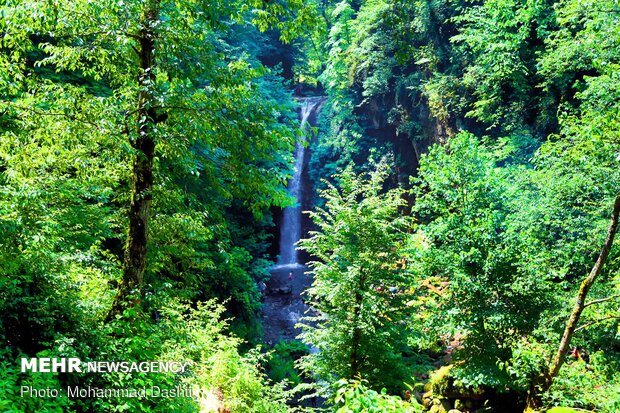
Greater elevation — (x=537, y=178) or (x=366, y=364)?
(x=537, y=178)

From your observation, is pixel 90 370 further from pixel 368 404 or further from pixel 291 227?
pixel 291 227

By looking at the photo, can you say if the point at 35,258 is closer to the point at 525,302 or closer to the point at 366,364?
the point at 366,364

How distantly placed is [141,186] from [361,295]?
6.52 meters

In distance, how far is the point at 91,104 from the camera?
4715mm

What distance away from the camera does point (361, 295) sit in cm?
1007

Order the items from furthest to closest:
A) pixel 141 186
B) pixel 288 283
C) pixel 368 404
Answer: pixel 288 283 → pixel 141 186 → pixel 368 404

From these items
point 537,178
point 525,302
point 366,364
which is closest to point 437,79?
point 537,178

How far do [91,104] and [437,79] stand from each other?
62.0 feet

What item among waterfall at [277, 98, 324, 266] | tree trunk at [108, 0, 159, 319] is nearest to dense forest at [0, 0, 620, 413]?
tree trunk at [108, 0, 159, 319]

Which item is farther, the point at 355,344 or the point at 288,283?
the point at 288,283

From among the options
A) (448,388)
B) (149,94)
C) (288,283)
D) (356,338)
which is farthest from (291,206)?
(288,283)

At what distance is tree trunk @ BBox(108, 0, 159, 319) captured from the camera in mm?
5059

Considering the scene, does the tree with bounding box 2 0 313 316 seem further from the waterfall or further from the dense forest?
Result: the waterfall

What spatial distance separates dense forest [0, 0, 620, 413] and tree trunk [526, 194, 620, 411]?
0.15ft
